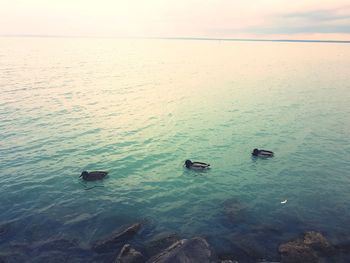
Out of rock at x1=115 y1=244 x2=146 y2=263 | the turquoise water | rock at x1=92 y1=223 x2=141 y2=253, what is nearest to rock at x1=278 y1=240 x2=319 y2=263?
the turquoise water

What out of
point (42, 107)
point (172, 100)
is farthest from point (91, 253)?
point (172, 100)

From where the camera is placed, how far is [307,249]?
62.8 feet

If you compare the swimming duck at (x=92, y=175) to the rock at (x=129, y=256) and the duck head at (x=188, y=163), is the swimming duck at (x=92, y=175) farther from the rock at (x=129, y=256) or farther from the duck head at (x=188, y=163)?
the rock at (x=129, y=256)

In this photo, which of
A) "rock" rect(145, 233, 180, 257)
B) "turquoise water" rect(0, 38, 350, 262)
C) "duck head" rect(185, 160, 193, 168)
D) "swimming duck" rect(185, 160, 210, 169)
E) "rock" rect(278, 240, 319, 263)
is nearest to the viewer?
"rock" rect(278, 240, 319, 263)

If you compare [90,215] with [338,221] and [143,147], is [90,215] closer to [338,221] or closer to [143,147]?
[143,147]

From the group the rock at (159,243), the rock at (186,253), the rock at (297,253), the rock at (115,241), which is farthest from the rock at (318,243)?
the rock at (115,241)

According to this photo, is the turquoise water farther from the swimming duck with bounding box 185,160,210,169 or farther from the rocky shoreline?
the swimming duck with bounding box 185,160,210,169

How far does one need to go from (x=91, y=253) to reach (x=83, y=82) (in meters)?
→ 69.7

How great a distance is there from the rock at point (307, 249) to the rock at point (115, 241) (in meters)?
9.50

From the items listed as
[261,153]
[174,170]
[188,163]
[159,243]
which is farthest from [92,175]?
[261,153]

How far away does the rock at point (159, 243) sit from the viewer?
63.5ft

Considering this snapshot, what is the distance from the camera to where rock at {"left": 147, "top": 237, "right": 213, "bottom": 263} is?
17250 millimetres

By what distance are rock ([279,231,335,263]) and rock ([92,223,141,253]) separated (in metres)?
9.50

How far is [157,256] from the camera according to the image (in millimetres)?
17969
